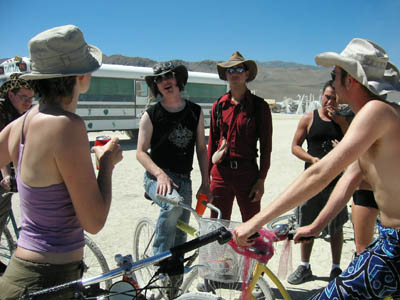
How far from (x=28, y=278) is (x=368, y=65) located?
200 cm

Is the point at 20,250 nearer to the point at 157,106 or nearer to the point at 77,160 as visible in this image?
the point at 77,160

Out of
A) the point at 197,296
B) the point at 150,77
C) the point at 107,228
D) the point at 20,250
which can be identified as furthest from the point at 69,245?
the point at 107,228

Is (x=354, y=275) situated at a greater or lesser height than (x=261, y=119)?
lesser

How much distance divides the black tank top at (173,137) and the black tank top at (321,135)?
1460 mm

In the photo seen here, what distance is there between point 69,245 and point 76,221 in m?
0.12

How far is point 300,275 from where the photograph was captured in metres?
4.01

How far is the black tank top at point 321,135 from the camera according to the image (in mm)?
3949

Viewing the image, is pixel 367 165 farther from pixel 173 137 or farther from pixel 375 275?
pixel 173 137

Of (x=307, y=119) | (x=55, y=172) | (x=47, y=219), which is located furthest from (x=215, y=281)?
(x=307, y=119)

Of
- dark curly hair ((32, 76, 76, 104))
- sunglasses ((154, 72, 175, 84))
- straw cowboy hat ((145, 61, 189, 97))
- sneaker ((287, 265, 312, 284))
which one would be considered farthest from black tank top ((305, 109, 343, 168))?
dark curly hair ((32, 76, 76, 104))

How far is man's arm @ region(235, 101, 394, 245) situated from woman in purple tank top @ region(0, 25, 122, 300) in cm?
83

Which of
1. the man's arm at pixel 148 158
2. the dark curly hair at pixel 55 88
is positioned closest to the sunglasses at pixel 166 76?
the man's arm at pixel 148 158

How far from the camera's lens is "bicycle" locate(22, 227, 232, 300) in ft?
5.22

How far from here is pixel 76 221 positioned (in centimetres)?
173
